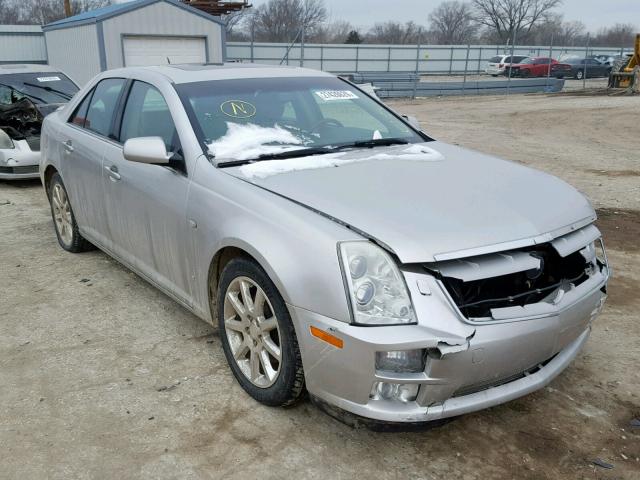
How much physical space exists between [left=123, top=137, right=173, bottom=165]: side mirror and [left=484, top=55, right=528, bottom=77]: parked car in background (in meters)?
35.6

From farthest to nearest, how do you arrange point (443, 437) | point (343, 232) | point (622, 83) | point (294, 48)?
point (294, 48), point (622, 83), point (443, 437), point (343, 232)

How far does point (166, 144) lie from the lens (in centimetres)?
347

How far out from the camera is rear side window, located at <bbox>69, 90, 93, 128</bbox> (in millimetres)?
4648

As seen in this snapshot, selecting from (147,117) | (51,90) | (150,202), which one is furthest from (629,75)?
(150,202)

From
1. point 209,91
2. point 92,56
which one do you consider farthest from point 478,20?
point 209,91

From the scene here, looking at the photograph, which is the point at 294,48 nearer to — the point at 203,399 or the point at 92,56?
the point at 92,56

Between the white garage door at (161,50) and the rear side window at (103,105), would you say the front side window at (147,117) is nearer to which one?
the rear side window at (103,105)

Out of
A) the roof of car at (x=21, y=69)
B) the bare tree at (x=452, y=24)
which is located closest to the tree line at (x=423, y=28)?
the bare tree at (x=452, y=24)

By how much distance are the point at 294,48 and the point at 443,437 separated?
86.8 feet

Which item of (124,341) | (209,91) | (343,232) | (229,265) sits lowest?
(124,341)

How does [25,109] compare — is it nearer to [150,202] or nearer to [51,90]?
[51,90]

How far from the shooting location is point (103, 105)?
4.40 meters

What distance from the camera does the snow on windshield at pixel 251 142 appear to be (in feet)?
10.7

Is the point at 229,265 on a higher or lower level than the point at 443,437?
higher
